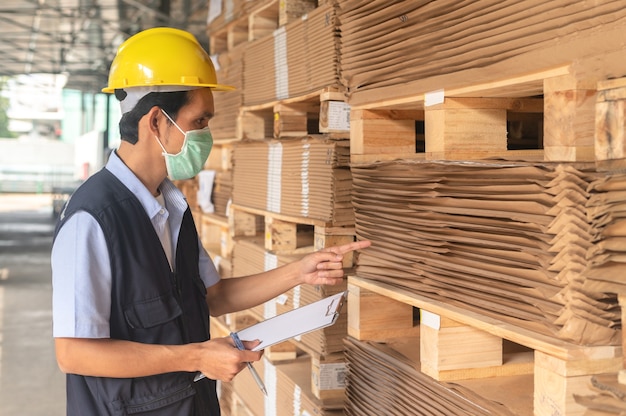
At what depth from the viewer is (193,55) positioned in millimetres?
2879

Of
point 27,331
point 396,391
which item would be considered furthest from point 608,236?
point 27,331

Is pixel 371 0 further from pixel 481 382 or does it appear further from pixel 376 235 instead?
pixel 481 382

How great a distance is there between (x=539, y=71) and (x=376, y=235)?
1.14 m

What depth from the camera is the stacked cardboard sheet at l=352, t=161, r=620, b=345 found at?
182 centimetres

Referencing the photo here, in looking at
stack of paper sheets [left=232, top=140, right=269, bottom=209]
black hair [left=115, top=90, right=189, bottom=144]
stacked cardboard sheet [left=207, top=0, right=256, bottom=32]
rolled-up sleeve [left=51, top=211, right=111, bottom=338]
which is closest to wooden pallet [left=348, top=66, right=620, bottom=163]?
black hair [left=115, top=90, right=189, bottom=144]

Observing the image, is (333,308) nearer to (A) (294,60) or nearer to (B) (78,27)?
(A) (294,60)

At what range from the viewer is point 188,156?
2809 millimetres

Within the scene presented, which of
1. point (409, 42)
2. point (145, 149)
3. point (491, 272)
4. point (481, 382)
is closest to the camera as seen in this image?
point (491, 272)

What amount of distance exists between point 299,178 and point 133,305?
1555 millimetres

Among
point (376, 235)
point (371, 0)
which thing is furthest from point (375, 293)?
point (371, 0)

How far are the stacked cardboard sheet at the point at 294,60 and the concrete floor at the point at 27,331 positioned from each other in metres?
3.95

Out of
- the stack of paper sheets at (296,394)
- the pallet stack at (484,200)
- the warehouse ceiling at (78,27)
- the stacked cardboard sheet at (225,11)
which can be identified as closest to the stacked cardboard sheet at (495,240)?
the pallet stack at (484,200)

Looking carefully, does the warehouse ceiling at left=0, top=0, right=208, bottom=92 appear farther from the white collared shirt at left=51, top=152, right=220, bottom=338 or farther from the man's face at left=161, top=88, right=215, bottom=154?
the white collared shirt at left=51, top=152, right=220, bottom=338

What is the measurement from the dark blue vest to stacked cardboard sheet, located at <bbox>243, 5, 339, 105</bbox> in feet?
4.48
